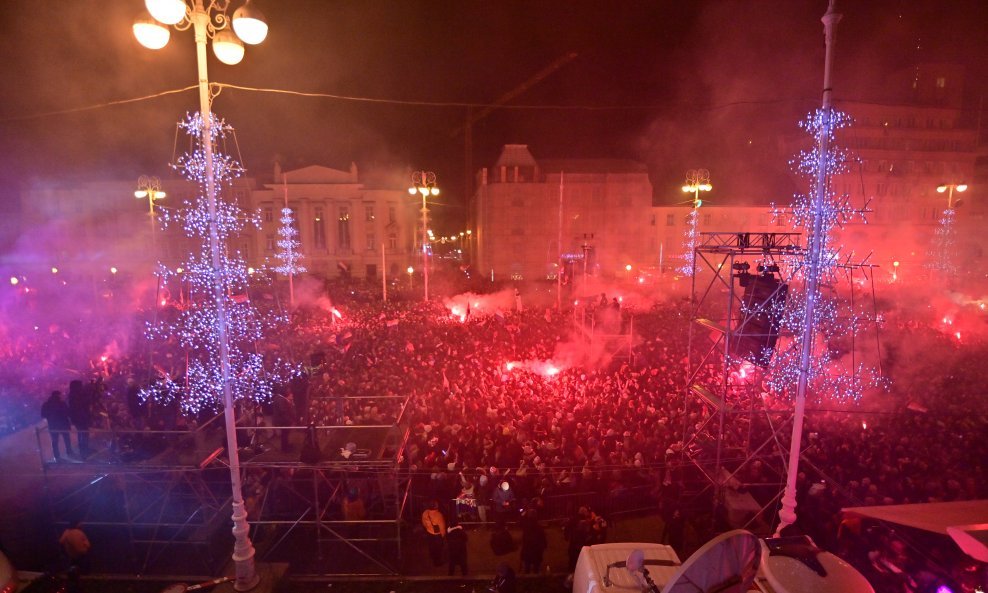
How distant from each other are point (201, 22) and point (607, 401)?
9.39 m

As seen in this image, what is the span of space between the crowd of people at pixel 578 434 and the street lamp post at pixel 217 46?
247 cm

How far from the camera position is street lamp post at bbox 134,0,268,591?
4.87 m

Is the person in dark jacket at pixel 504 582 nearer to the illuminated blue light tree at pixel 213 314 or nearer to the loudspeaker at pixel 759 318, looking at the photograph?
the illuminated blue light tree at pixel 213 314

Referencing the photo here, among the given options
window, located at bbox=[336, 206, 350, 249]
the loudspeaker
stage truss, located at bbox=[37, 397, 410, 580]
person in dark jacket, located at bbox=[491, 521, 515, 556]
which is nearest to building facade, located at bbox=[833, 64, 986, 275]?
the loudspeaker

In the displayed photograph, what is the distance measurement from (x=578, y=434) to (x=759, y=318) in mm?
3829

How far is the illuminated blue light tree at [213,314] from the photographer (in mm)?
6570

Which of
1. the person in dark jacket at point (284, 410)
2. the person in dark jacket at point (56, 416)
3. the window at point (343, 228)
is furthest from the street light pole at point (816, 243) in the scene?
the window at point (343, 228)

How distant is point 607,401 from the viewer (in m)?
10.6

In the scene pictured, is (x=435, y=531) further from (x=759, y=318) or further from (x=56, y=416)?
(x=56, y=416)

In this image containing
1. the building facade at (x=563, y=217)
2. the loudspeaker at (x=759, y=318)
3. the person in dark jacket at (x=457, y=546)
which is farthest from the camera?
the building facade at (x=563, y=217)

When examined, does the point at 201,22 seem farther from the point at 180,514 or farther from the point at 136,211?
the point at 136,211

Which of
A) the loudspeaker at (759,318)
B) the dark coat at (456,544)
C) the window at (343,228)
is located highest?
the window at (343,228)

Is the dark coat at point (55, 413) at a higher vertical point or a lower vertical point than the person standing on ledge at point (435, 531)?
higher

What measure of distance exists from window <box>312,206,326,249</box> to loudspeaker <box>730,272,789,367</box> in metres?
39.9
